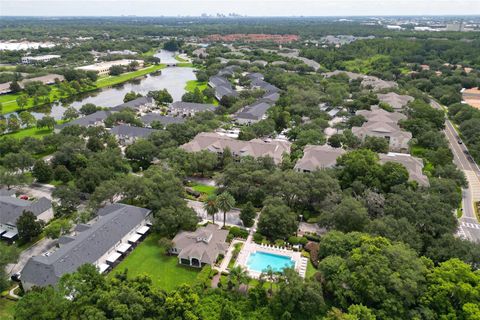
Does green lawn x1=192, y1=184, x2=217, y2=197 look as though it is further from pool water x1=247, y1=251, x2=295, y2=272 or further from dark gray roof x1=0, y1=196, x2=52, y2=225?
dark gray roof x1=0, y1=196, x2=52, y2=225

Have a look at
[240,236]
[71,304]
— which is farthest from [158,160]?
[71,304]

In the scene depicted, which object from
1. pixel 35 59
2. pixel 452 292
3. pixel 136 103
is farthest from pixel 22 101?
pixel 452 292

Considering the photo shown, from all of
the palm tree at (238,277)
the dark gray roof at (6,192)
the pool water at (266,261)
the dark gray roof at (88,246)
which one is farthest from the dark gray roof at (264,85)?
the palm tree at (238,277)

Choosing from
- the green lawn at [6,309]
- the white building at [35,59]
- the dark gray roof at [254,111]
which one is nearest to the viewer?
the green lawn at [6,309]

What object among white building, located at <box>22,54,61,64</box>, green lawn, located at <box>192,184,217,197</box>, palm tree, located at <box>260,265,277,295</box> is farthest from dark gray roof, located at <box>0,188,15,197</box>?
white building, located at <box>22,54,61,64</box>

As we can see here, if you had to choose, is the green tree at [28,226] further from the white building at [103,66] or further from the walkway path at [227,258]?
the white building at [103,66]
